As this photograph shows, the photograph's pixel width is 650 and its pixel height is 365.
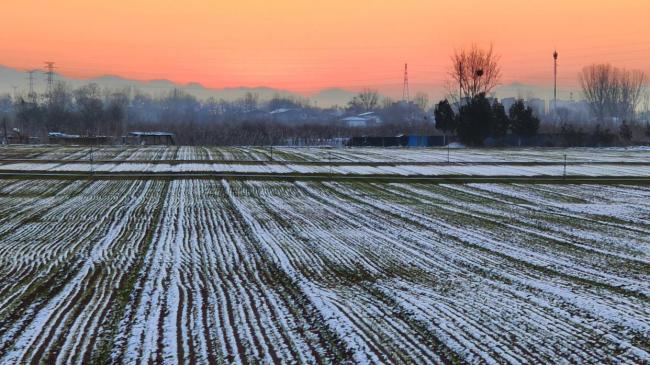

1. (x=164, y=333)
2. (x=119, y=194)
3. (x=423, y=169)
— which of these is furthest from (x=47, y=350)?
(x=423, y=169)

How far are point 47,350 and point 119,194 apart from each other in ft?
72.6

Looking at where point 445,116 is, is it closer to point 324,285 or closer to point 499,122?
point 499,122

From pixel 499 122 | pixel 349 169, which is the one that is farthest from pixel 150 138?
pixel 349 169

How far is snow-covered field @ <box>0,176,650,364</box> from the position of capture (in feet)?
26.3

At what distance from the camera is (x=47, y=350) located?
7.87 metres

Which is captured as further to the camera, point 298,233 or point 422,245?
point 298,233

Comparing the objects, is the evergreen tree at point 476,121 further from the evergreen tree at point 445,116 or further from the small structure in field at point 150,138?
the small structure in field at point 150,138

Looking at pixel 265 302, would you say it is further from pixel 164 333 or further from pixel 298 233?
pixel 298 233

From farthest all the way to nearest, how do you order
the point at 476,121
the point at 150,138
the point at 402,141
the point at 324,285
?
the point at 150,138
the point at 402,141
the point at 476,121
the point at 324,285

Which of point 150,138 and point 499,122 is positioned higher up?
point 499,122

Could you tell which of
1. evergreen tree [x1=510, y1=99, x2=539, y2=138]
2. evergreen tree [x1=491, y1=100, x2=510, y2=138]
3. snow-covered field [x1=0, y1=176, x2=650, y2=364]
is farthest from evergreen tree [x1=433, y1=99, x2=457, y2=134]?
snow-covered field [x1=0, y1=176, x2=650, y2=364]

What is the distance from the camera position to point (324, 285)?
11477 millimetres

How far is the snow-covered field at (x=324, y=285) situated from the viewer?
8.02m

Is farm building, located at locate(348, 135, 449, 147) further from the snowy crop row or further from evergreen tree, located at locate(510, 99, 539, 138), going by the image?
the snowy crop row
